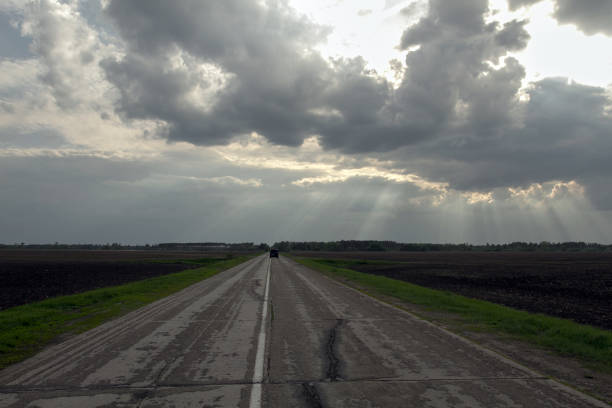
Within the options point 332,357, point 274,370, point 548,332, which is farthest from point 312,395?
point 548,332

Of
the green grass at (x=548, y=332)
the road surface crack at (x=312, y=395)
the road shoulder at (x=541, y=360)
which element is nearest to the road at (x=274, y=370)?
the road surface crack at (x=312, y=395)

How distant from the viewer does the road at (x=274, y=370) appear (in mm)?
6344

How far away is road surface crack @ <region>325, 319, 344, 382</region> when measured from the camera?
24.6 ft

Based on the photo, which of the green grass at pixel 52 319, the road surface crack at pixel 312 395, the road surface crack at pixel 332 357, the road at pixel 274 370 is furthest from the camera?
the green grass at pixel 52 319

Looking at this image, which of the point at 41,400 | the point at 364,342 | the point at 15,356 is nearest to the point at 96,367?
the point at 41,400

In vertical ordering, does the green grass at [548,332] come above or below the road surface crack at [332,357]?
below

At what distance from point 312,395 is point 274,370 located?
1586mm

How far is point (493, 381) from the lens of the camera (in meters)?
7.21

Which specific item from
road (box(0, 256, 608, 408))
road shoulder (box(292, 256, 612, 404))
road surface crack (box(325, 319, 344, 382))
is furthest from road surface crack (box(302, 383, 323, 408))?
road shoulder (box(292, 256, 612, 404))

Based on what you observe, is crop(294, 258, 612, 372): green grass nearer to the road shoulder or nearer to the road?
the road shoulder

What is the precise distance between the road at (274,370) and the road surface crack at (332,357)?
2cm

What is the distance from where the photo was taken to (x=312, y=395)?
21.2ft

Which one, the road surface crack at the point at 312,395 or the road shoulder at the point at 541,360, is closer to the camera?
the road surface crack at the point at 312,395

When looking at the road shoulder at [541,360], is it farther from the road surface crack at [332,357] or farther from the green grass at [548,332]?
the road surface crack at [332,357]
